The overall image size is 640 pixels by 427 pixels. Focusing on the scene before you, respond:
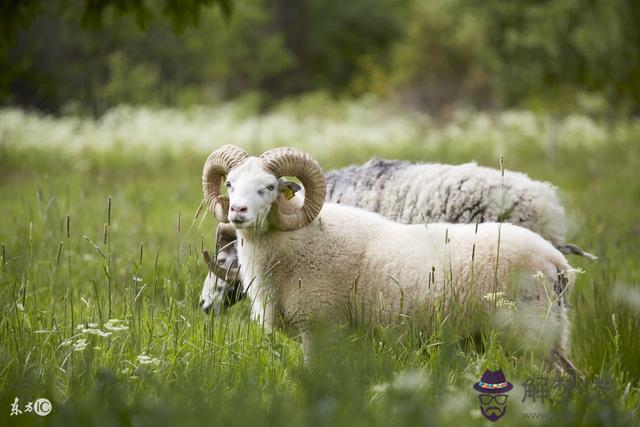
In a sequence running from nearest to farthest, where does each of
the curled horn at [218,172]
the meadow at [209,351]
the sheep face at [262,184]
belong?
1. the meadow at [209,351]
2. the sheep face at [262,184]
3. the curled horn at [218,172]

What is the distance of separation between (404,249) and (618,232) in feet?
14.5

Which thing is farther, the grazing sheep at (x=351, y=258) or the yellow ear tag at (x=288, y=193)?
the yellow ear tag at (x=288, y=193)

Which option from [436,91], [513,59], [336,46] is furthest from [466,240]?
[336,46]

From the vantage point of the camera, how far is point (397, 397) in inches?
110

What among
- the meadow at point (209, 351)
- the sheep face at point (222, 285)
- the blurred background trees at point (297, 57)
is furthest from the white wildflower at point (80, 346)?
the blurred background trees at point (297, 57)

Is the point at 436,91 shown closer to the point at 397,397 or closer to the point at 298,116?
the point at 298,116

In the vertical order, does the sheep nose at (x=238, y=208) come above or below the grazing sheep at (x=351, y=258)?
above
